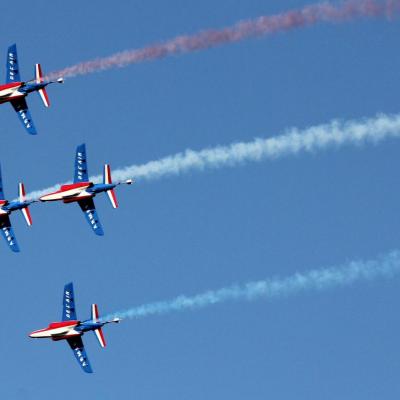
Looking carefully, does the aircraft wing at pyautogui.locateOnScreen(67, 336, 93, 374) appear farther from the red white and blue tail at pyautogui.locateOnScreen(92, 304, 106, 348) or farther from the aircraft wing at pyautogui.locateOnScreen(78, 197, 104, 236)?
the aircraft wing at pyautogui.locateOnScreen(78, 197, 104, 236)

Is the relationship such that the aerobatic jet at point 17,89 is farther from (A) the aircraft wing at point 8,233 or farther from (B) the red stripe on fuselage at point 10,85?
(A) the aircraft wing at point 8,233

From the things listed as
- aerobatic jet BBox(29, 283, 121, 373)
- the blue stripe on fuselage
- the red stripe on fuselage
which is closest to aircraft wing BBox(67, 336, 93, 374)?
aerobatic jet BBox(29, 283, 121, 373)

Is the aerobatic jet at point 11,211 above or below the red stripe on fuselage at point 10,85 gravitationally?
below

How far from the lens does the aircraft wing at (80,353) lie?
164875mm

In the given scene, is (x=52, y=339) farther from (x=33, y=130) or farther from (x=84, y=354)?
(x=33, y=130)

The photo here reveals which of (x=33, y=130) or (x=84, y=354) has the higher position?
(x=33, y=130)

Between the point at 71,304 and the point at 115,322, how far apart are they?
6117 mm

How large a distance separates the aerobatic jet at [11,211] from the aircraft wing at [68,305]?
13.1ft

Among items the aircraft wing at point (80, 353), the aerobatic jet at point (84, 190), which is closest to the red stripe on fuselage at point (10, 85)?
the aerobatic jet at point (84, 190)

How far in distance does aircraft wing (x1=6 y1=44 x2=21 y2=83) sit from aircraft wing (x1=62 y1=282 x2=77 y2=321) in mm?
12819

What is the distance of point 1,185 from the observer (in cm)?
16725

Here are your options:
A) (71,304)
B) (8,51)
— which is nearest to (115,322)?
(71,304)

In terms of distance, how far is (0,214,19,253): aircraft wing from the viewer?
166m

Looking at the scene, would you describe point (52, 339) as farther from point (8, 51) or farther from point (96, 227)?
point (8, 51)
